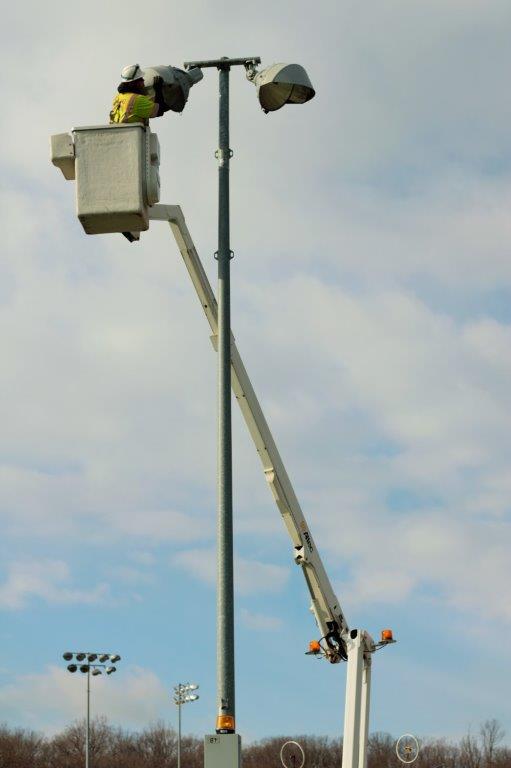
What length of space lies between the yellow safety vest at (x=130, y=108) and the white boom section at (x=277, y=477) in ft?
20.5

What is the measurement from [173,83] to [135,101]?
0.80 metres

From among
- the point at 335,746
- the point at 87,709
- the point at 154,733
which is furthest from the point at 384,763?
the point at 87,709

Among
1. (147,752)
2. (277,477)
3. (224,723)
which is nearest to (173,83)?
(224,723)

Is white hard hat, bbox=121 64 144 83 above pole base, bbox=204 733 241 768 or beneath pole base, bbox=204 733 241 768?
above

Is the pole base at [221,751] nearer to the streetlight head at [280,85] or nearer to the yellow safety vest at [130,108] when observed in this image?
the yellow safety vest at [130,108]

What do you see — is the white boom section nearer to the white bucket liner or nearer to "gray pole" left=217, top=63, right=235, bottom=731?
"gray pole" left=217, top=63, right=235, bottom=731

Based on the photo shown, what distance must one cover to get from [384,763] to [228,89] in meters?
98.5

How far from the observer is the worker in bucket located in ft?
42.5

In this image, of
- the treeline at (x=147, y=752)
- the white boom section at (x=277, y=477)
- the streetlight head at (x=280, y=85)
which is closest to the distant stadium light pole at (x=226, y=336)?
the streetlight head at (x=280, y=85)

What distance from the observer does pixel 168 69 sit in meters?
13.8

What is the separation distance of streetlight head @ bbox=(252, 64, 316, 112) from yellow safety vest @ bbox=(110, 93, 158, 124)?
1323mm

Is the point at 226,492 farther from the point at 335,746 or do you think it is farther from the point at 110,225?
the point at 335,746

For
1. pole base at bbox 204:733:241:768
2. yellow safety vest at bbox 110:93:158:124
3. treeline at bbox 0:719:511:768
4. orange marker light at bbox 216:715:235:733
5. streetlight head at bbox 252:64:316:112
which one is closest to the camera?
pole base at bbox 204:733:241:768

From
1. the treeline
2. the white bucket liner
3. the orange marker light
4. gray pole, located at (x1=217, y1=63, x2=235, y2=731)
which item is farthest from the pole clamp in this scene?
the treeline
